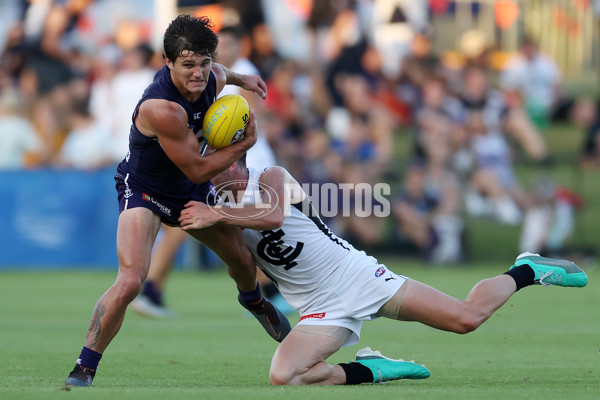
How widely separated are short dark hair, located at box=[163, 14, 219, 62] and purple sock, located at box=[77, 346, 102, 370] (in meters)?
1.89

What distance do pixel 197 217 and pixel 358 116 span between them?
12328 mm

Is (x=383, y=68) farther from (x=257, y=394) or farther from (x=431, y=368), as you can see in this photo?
(x=257, y=394)

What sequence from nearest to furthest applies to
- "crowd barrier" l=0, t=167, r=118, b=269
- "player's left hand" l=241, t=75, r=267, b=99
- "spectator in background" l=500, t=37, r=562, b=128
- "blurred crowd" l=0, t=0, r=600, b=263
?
"player's left hand" l=241, t=75, r=267, b=99
"crowd barrier" l=0, t=167, r=118, b=269
"blurred crowd" l=0, t=0, r=600, b=263
"spectator in background" l=500, t=37, r=562, b=128

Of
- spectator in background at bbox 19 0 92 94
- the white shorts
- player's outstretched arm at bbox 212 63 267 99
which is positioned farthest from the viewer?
spectator in background at bbox 19 0 92 94

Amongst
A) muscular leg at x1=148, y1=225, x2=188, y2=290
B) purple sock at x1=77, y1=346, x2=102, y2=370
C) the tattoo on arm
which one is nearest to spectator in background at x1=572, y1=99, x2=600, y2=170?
muscular leg at x1=148, y1=225, x2=188, y2=290

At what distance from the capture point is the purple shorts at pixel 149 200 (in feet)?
21.3

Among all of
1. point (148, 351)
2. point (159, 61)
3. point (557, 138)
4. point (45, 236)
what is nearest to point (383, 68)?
point (557, 138)

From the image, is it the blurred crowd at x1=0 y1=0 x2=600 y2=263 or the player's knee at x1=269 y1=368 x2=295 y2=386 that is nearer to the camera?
the player's knee at x1=269 y1=368 x2=295 y2=386

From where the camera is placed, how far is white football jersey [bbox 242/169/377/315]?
646 centimetres

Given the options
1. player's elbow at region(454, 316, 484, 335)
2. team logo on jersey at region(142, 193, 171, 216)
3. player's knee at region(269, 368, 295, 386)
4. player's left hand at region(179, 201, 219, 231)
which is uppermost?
team logo on jersey at region(142, 193, 171, 216)

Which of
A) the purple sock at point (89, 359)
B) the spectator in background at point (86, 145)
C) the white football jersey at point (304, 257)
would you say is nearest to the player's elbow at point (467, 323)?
the white football jersey at point (304, 257)

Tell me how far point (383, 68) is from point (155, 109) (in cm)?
1433

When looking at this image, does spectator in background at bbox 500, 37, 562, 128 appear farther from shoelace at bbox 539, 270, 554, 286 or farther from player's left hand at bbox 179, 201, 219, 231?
player's left hand at bbox 179, 201, 219, 231

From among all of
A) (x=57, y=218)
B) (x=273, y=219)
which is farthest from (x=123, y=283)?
(x=57, y=218)
